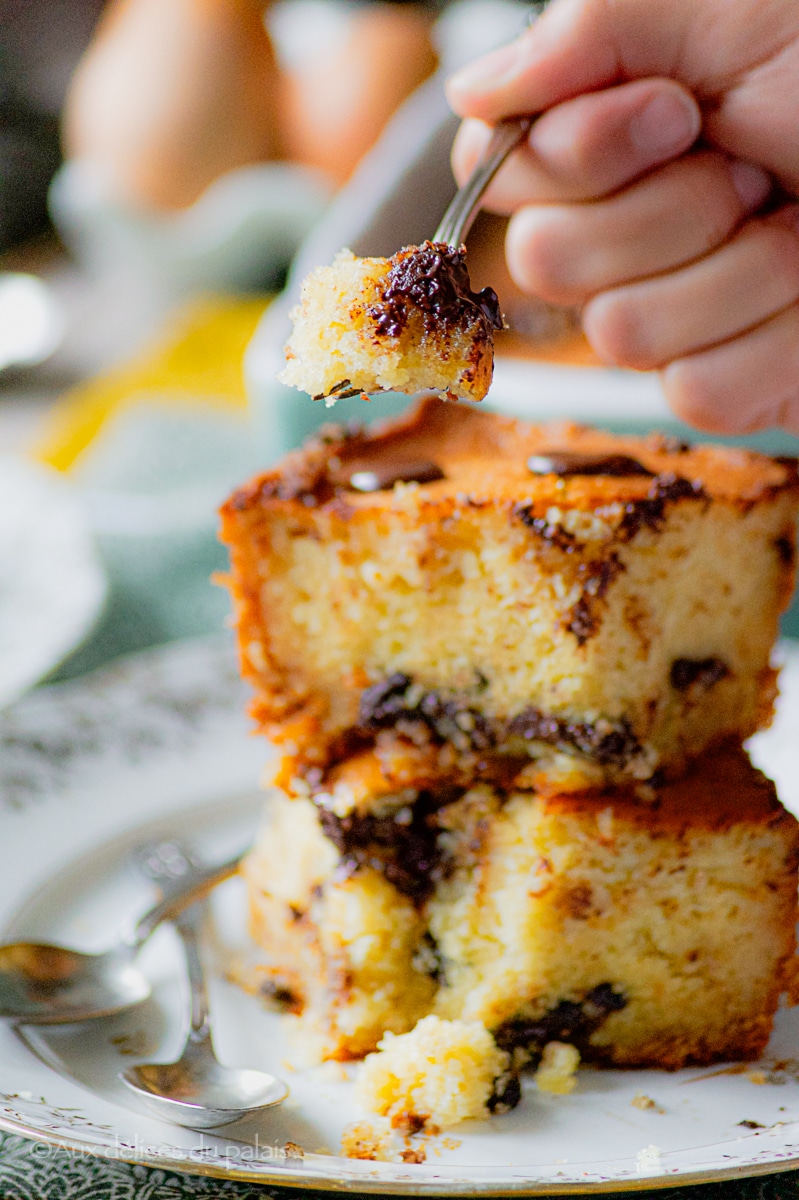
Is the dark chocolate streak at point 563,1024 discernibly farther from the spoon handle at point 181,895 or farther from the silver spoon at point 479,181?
the silver spoon at point 479,181

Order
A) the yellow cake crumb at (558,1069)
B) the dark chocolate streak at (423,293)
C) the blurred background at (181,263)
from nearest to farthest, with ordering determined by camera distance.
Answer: the dark chocolate streak at (423,293) < the yellow cake crumb at (558,1069) < the blurred background at (181,263)

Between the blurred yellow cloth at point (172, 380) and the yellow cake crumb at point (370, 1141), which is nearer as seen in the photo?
the yellow cake crumb at point (370, 1141)

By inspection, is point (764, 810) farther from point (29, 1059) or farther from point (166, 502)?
point (166, 502)

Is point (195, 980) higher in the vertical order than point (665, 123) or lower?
lower

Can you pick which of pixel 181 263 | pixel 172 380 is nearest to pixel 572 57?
pixel 172 380

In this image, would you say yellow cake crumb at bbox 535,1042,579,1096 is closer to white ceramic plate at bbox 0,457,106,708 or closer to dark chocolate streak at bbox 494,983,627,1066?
dark chocolate streak at bbox 494,983,627,1066

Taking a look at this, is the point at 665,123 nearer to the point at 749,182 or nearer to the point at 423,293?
the point at 749,182

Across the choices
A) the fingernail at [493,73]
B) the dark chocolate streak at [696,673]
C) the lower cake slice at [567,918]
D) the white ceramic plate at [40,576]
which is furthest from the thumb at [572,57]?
the white ceramic plate at [40,576]
